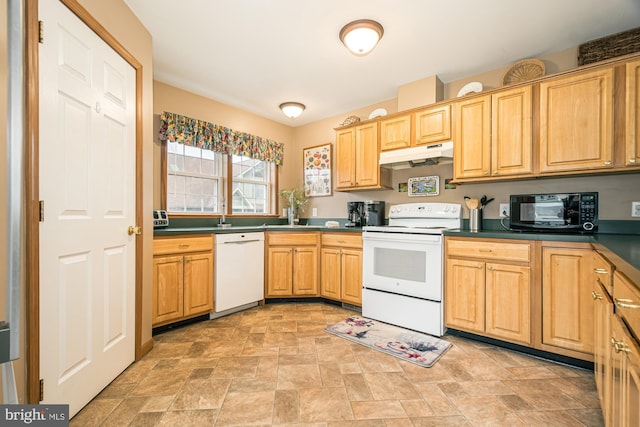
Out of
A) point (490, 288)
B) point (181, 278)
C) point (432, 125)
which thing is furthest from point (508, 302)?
point (181, 278)

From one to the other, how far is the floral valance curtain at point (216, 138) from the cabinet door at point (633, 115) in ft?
11.8

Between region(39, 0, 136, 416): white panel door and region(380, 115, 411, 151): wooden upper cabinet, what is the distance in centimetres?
240

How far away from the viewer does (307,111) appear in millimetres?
3988

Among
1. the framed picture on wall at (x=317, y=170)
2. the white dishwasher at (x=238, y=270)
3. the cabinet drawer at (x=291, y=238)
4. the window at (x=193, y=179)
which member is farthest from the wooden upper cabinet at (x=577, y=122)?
the window at (x=193, y=179)

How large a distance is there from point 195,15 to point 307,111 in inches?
79.5

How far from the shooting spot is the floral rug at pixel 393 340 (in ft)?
7.17

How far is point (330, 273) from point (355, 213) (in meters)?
0.79

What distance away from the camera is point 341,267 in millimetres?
3334

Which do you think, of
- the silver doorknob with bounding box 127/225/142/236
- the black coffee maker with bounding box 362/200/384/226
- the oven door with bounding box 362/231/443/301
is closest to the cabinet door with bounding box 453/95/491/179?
the oven door with bounding box 362/231/443/301

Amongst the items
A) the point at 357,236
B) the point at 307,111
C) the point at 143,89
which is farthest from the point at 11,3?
the point at 307,111

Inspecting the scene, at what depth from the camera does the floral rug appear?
2.19 metres

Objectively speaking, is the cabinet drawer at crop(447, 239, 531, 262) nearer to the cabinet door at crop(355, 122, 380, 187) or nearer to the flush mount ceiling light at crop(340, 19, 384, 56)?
the cabinet door at crop(355, 122, 380, 187)

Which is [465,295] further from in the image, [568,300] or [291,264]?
[291,264]

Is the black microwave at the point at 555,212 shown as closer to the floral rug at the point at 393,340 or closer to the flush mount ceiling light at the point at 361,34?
the floral rug at the point at 393,340
